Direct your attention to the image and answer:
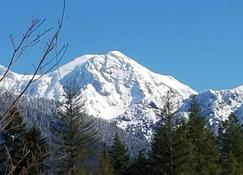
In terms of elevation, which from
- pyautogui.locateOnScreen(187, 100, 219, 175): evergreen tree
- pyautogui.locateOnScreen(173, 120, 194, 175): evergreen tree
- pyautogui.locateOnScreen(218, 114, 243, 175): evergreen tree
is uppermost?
pyautogui.locateOnScreen(218, 114, 243, 175): evergreen tree

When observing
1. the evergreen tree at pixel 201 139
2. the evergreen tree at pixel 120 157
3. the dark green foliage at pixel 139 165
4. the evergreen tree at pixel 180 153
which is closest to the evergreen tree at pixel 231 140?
the evergreen tree at pixel 201 139

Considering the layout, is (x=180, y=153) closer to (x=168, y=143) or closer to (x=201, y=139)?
(x=168, y=143)

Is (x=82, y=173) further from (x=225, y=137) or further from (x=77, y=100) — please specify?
(x=225, y=137)

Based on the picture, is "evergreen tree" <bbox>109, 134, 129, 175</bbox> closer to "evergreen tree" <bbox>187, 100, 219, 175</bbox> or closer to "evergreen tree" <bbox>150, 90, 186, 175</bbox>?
"evergreen tree" <bbox>187, 100, 219, 175</bbox>

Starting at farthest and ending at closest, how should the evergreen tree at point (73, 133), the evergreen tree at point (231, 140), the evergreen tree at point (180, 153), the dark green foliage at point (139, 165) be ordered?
the dark green foliage at point (139, 165) → the evergreen tree at point (231, 140) → the evergreen tree at point (180, 153) → the evergreen tree at point (73, 133)

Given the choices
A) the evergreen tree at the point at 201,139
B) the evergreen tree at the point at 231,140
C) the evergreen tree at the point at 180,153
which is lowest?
the evergreen tree at the point at 180,153

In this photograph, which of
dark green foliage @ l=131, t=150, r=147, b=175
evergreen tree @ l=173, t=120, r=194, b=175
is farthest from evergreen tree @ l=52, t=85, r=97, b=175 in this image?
dark green foliage @ l=131, t=150, r=147, b=175

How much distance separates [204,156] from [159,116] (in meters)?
8.19

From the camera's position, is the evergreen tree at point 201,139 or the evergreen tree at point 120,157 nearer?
the evergreen tree at point 201,139

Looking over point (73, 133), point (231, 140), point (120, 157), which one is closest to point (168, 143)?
point (73, 133)

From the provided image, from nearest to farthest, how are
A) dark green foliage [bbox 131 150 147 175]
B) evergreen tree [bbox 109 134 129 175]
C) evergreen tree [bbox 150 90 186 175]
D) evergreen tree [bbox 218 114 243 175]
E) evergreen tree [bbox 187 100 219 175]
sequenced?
1. evergreen tree [bbox 150 90 186 175]
2. evergreen tree [bbox 187 100 219 175]
3. evergreen tree [bbox 218 114 243 175]
4. dark green foliage [bbox 131 150 147 175]
5. evergreen tree [bbox 109 134 129 175]

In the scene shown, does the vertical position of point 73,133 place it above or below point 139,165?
below

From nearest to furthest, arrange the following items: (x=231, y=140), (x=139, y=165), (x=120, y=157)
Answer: (x=231, y=140) < (x=139, y=165) < (x=120, y=157)

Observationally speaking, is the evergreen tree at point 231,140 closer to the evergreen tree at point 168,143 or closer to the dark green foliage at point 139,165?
the dark green foliage at point 139,165
